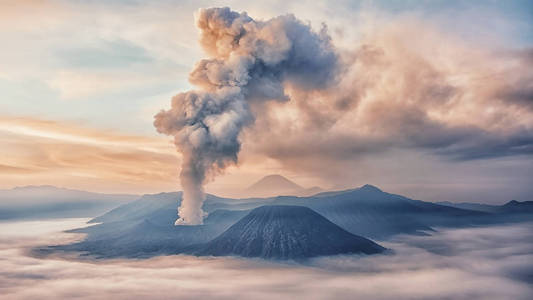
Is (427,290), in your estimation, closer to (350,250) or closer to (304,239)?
(350,250)

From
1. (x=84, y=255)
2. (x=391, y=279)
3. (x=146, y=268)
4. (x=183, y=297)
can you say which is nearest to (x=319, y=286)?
(x=391, y=279)

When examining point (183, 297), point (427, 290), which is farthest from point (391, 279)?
point (183, 297)

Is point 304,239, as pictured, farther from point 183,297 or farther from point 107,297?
point 107,297

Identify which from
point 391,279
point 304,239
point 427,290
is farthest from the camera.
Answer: point 304,239

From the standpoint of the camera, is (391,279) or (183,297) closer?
(183,297)

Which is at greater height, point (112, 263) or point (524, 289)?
point (112, 263)

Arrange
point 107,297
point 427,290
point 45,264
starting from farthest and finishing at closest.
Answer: point 45,264, point 427,290, point 107,297
